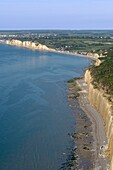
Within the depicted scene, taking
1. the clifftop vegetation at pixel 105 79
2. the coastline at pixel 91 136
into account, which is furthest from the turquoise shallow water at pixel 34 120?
the clifftop vegetation at pixel 105 79

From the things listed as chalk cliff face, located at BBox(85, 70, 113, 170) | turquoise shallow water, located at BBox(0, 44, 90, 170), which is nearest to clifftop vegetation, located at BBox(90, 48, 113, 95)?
chalk cliff face, located at BBox(85, 70, 113, 170)

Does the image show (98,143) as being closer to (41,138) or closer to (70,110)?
(41,138)

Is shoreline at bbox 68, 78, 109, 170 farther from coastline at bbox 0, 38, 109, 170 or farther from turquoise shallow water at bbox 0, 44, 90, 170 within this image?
turquoise shallow water at bbox 0, 44, 90, 170

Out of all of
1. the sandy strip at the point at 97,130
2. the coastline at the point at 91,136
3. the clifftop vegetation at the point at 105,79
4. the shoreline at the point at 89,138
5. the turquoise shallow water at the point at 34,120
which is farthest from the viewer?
the clifftop vegetation at the point at 105,79

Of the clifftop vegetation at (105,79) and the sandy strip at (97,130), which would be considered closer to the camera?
the sandy strip at (97,130)

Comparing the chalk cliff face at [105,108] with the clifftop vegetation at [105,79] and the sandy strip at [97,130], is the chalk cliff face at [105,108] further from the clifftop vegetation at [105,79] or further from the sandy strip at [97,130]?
the clifftop vegetation at [105,79]

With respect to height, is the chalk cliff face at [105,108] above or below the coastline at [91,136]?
above

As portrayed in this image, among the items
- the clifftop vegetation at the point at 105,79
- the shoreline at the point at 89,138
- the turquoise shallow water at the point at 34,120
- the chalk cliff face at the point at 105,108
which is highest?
the clifftop vegetation at the point at 105,79

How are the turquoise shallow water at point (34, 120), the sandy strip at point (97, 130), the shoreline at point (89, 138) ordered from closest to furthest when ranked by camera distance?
1. the sandy strip at point (97, 130)
2. the shoreline at point (89, 138)
3. the turquoise shallow water at point (34, 120)
